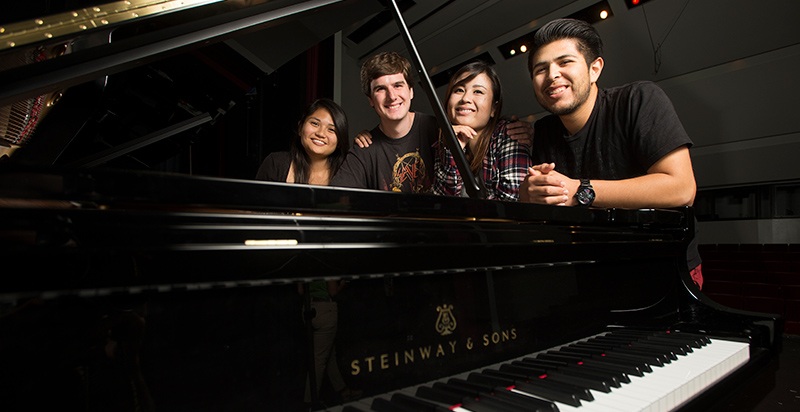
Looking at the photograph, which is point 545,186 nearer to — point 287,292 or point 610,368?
point 610,368

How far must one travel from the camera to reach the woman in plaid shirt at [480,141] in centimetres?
218

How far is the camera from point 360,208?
2.32 feet

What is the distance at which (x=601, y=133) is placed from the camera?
79.2 inches

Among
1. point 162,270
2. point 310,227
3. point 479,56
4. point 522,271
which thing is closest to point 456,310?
point 522,271

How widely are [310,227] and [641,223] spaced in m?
1.02

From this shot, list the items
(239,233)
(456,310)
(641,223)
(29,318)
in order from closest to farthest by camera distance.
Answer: (29,318) → (239,233) → (456,310) → (641,223)

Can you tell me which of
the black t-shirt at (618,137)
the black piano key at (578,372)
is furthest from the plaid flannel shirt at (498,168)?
the black piano key at (578,372)

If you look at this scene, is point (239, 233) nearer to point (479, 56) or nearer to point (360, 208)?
point (360, 208)

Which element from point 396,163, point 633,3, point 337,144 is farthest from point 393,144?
point 633,3

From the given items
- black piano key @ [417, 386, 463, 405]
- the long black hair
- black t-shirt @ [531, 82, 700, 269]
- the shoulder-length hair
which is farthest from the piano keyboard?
the long black hair

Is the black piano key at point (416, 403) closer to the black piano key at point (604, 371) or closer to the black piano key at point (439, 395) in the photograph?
the black piano key at point (439, 395)

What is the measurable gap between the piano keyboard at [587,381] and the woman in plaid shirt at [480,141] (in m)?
1.21

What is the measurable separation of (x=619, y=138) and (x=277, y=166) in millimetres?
2247

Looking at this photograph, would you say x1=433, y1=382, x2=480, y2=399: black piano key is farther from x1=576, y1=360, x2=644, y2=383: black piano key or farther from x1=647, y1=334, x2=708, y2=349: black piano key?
x1=647, y1=334, x2=708, y2=349: black piano key
